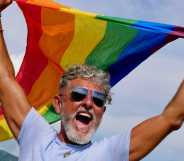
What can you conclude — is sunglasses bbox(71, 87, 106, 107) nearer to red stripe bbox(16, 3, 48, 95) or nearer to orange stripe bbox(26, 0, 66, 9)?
orange stripe bbox(26, 0, 66, 9)

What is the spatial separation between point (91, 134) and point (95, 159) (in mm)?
256

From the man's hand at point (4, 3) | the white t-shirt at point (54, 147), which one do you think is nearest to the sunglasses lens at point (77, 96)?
the white t-shirt at point (54, 147)

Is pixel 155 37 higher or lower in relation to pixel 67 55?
higher

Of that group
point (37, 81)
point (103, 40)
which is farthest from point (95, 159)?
point (37, 81)

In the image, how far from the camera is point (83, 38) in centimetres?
920

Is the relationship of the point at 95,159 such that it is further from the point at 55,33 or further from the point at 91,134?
the point at 55,33

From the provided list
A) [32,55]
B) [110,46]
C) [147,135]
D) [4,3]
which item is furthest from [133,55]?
[147,135]

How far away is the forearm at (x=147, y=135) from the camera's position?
200 inches

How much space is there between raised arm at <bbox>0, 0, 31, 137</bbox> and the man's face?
0.46 m

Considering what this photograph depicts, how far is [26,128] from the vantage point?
19.0 feet

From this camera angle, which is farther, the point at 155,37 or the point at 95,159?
the point at 155,37

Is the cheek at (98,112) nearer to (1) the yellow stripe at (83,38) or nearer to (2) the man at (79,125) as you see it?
(2) the man at (79,125)

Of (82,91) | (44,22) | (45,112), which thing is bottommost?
(45,112)

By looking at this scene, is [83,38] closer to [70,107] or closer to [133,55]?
[133,55]
